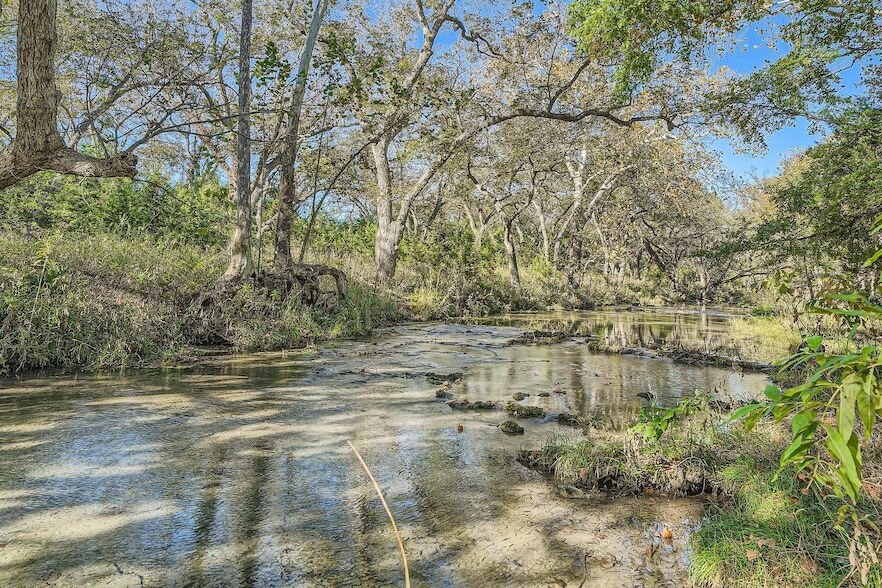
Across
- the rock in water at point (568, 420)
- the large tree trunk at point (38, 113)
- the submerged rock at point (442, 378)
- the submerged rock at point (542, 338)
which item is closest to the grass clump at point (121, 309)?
→ the large tree trunk at point (38, 113)

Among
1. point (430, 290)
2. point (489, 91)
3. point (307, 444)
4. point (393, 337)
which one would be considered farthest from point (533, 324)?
point (307, 444)

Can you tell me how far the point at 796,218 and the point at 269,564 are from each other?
8.89 m

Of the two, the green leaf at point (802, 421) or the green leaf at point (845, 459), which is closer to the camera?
the green leaf at point (845, 459)

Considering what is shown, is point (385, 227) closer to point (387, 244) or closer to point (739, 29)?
point (387, 244)

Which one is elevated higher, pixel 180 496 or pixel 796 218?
pixel 796 218

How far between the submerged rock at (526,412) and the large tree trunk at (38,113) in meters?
4.48

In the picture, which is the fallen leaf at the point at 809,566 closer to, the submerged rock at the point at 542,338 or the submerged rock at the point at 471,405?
the submerged rock at the point at 471,405

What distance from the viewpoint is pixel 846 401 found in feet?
3.10

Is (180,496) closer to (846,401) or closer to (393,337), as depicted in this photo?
(846,401)

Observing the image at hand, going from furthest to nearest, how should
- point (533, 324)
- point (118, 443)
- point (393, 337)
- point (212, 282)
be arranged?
point (533, 324) < point (393, 337) < point (212, 282) < point (118, 443)

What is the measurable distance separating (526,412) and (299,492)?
106 inches

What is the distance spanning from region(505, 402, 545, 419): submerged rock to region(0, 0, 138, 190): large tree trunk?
176 inches

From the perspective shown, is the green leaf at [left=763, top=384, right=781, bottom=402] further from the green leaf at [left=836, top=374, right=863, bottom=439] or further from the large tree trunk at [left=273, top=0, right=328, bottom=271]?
the large tree trunk at [left=273, top=0, right=328, bottom=271]

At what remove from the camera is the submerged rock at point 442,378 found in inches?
285
